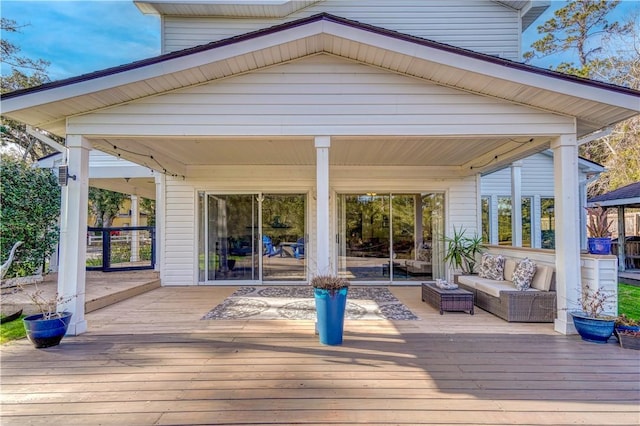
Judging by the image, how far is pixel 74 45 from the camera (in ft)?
34.8

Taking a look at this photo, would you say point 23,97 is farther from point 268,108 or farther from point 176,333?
point 176,333

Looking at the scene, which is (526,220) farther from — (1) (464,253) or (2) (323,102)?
(2) (323,102)

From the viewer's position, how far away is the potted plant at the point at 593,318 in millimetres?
3914

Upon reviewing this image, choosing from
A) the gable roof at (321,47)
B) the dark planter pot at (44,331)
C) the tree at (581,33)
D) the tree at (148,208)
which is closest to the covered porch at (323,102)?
the gable roof at (321,47)

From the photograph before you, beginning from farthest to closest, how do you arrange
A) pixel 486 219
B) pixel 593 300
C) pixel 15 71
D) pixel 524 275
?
pixel 15 71 < pixel 486 219 < pixel 524 275 < pixel 593 300

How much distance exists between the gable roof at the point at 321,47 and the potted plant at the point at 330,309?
2944 mm

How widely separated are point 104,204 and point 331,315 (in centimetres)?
2087

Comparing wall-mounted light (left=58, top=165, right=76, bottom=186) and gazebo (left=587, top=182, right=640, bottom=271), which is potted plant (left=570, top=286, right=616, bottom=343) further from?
gazebo (left=587, top=182, right=640, bottom=271)

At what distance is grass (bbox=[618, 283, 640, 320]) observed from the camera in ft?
18.1

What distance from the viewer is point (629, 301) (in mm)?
6500

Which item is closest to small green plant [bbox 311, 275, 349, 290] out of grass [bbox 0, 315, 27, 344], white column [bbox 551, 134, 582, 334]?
white column [bbox 551, 134, 582, 334]

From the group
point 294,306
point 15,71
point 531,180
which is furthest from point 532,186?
point 15,71

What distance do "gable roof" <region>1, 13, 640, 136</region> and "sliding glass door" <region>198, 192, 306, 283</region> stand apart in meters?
4.01

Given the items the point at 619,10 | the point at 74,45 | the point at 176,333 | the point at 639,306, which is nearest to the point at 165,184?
the point at 176,333
